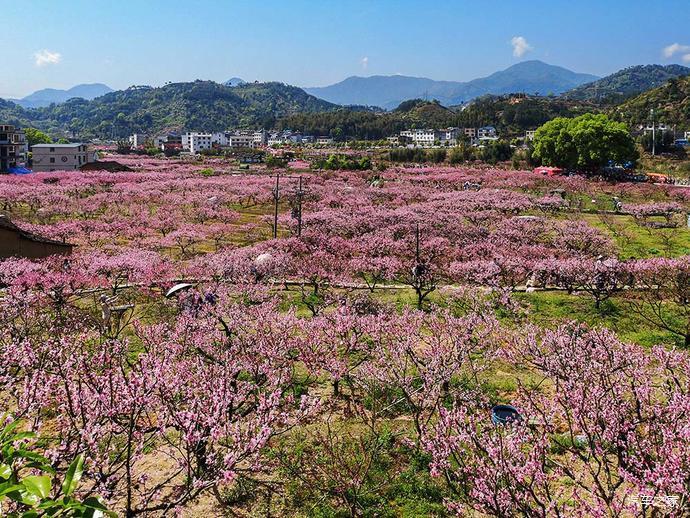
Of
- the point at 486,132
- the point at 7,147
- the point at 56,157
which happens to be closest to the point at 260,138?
the point at 486,132

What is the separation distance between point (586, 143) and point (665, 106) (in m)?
84.8

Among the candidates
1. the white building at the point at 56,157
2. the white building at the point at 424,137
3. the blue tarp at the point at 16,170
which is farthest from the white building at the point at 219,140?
the blue tarp at the point at 16,170

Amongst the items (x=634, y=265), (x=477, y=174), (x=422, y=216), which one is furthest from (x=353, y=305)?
(x=477, y=174)

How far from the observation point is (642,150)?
90.6 meters

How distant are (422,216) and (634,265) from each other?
1451 centimetres

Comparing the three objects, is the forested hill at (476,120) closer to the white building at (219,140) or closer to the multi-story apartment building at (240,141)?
the multi-story apartment building at (240,141)

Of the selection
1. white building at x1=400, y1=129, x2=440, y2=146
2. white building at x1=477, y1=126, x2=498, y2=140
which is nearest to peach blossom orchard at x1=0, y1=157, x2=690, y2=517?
white building at x1=400, y1=129, x2=440, y2=146

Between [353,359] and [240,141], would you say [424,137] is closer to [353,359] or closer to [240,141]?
[240,141]

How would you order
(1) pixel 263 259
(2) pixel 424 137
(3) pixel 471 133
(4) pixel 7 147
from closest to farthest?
(1) pixel 263 259, (4) pixel 7 147, (2) pixel 424 137, (3) pixel 471 133

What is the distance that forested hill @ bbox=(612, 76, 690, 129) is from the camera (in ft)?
386

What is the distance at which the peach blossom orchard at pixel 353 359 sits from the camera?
7008 millimetres

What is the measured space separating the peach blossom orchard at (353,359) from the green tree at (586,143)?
1012 inches

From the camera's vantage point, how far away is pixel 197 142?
530 ft

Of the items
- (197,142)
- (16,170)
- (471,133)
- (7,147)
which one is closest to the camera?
(16,170)
